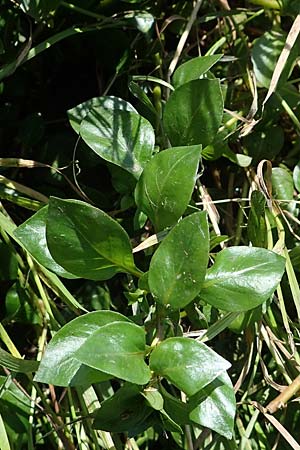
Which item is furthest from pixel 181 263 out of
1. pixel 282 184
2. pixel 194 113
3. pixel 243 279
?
pixel 282 184

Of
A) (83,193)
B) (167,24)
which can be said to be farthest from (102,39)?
(83,193)

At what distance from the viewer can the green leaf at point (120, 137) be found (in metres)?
0.62

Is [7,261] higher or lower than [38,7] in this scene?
lower

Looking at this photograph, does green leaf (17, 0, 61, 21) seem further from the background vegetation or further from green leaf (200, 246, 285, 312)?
green leaf (200, 246, 285, 312)

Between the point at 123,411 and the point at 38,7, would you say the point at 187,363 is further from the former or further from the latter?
the point at 38,7

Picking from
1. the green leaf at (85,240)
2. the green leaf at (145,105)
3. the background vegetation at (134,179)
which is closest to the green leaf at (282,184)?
the background vegetation at (134,179)

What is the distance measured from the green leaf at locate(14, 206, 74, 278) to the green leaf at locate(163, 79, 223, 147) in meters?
0.14

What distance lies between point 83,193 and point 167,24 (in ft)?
0.70

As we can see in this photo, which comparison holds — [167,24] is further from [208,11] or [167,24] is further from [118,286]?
[118,286]

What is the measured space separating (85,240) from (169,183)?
0.08m

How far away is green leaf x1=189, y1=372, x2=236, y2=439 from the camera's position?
0.51 m

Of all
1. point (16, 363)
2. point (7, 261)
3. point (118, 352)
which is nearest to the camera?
point (118, 352)

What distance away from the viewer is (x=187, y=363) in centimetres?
49

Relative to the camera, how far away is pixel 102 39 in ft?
2.55
